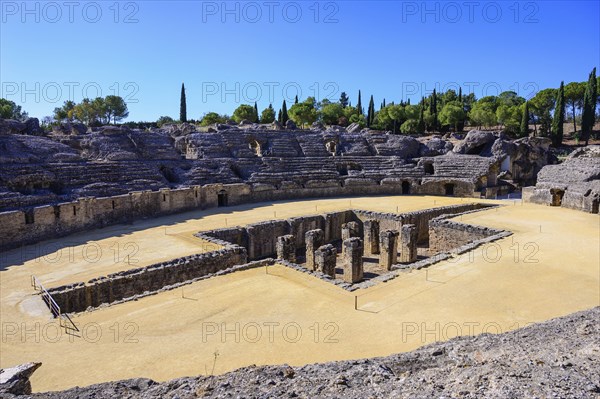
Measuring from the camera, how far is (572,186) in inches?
917

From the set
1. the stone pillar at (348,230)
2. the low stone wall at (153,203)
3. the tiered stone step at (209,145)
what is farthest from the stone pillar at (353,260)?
the tiered stone step at (209,145)

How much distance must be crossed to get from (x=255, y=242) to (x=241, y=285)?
6513 millimetres

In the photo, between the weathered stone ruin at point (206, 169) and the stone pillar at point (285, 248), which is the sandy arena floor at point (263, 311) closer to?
the stone pillar at point (285, 248)

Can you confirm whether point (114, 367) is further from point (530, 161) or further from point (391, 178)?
point (530, 161)

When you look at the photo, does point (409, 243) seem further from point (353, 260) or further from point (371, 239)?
point (353, 260)

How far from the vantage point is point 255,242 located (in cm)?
1795

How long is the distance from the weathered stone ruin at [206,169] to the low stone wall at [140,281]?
6.92 meters

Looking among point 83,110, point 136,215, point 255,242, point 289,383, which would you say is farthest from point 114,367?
point 83,110

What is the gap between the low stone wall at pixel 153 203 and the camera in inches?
643

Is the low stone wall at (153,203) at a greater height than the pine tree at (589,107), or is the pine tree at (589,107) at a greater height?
the pine tree at (589,107)

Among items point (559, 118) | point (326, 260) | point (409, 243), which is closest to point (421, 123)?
point (559, 118)

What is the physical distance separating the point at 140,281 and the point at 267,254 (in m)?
7.11

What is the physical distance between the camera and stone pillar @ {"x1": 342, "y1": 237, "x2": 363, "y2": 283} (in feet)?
45.9

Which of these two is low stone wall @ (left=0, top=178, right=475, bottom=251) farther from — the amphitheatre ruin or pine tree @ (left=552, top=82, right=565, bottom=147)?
pine tree @ (left=552, top=82, right=565, bottom=147)
